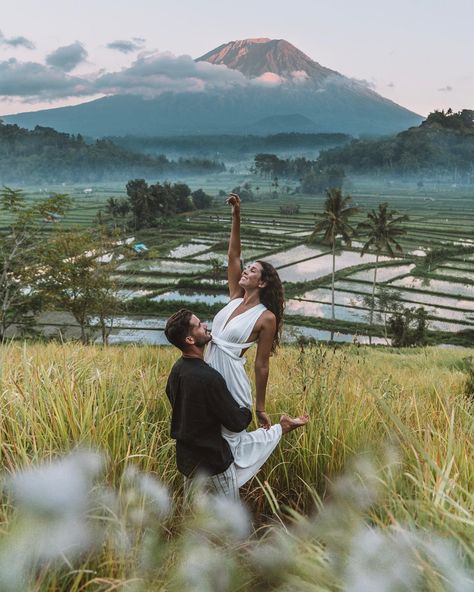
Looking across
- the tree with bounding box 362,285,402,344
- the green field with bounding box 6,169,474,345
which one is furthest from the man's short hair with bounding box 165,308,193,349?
the tree with bounding box 362,285,402,344

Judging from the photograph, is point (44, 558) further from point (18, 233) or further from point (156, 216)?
point (156, 216)

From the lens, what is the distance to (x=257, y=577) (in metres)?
1.79

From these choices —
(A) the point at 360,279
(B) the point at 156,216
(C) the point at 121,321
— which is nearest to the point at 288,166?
(B) the point at 156,216

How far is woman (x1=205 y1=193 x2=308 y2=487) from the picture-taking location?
254cm

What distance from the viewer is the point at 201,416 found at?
2.36 meters

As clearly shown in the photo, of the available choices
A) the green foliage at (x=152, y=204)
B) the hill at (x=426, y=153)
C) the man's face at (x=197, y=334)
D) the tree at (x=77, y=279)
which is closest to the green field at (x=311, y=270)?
the green foliage at (x=152, y=204)

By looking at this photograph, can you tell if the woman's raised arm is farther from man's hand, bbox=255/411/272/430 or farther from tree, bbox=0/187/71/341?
tree, bbox=0/187/71/341

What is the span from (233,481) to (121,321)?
33.5 metres

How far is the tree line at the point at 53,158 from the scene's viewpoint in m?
162

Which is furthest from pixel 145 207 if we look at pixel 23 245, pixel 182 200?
pixel 23 245

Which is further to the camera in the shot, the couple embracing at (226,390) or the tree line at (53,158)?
the tree line at (53,158)

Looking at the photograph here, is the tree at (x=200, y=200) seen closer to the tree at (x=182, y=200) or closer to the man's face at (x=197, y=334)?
the tree at (x=182, y=200)

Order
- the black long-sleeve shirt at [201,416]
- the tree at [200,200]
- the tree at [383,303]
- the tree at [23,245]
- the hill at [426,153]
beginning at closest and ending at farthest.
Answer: the black long-sleeve shirt at [201,416]
the tree at [23,245]
the tree at [383,303]
the tree at [200,200]
the hill at [426,153]

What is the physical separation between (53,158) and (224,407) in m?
179
